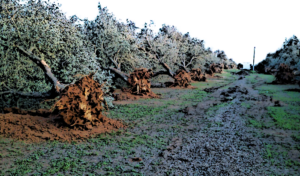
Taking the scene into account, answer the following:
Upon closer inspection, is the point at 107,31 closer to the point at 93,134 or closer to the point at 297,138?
the point at 93,134

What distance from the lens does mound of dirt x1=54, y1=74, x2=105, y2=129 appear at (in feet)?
22.4

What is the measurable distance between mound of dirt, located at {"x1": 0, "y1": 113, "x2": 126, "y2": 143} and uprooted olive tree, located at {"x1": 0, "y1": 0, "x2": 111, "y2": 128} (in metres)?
1.36

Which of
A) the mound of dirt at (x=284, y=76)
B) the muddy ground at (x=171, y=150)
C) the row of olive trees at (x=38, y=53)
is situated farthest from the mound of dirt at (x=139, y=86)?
the mound of dirt at (x=284, y=76)

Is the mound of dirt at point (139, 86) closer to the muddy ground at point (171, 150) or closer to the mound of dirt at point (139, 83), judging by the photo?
the mound of dirt at point (139, 83)

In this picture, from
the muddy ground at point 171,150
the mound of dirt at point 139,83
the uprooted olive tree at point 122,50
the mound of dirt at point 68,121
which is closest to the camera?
the muddy ground at point 171,150

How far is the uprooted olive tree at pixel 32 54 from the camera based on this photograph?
8555 mm

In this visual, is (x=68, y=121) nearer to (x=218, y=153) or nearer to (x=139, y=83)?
(x=218, y=153)

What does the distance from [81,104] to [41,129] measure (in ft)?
4.28

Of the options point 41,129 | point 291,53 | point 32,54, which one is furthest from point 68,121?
point 291,53

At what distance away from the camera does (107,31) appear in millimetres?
17797

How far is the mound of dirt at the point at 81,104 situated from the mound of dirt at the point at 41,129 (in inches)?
9.0

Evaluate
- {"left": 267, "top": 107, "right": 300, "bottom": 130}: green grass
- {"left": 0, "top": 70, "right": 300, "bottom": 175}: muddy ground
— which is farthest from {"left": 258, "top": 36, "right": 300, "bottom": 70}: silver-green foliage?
{"left": 0, "top": 70, "right": 300, "bottom": 175}: muddy ground

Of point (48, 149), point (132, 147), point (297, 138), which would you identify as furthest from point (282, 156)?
point (48, 149)

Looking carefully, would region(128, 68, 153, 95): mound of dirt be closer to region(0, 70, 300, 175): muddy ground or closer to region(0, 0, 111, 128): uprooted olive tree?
region(0, 0, 111, 128): uprooted olive tree
